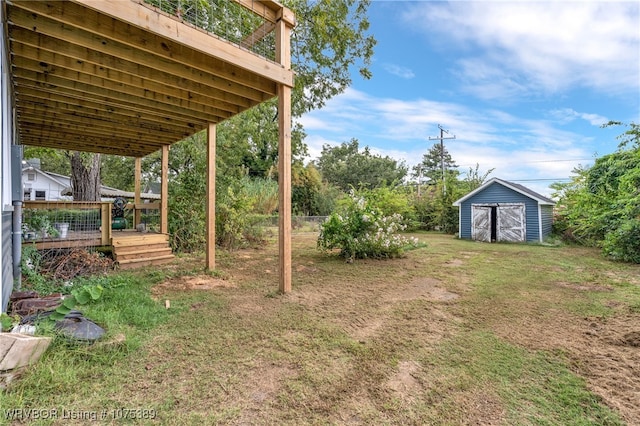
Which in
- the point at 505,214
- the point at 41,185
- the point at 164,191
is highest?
the point at 41,185

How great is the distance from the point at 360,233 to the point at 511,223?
27.3 ft

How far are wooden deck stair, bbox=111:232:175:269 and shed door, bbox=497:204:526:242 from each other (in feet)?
38.4

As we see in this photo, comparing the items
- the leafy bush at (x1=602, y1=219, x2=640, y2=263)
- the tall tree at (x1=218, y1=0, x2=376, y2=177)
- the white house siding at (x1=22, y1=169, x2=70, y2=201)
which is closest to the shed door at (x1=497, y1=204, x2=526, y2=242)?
the leafy bush at (x1=602, y1=219, x2=640, y2=263)

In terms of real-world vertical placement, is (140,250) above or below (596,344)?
above

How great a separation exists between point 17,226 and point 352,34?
7441 mm

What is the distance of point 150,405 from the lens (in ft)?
5.06

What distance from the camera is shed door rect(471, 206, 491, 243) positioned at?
11695 millimetres

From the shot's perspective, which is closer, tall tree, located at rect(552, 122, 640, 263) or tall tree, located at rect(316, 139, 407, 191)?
tall tree, located at rect(552, 122, 640, 263)

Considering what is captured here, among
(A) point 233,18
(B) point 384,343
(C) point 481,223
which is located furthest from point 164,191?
(C) point 481,223

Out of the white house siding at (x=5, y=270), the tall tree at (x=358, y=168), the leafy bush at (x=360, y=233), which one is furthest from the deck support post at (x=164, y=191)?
the tall tree at (x=358, y=168)

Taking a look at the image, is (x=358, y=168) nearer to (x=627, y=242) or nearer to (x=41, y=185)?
(x=627, y=242)

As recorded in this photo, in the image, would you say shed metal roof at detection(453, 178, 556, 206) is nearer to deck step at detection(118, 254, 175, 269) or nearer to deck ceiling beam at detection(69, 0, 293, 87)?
deck ceiling beam at detection(69, 0, 293, 87)

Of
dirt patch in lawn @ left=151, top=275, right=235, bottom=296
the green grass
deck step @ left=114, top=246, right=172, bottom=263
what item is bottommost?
the green grass

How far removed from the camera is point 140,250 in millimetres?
5508
